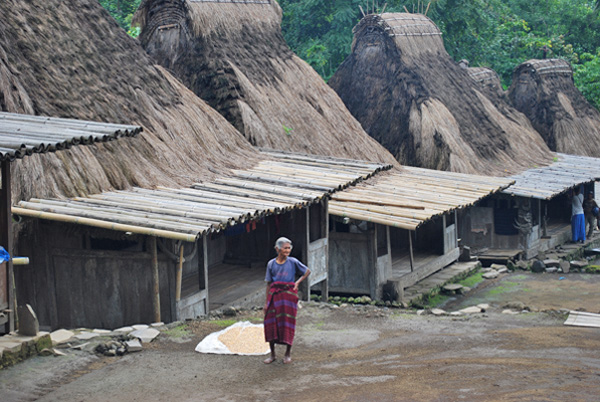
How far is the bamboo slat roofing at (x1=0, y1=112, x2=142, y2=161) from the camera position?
7.41 m

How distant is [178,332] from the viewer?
947 centimetres

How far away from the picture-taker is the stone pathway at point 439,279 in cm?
1521

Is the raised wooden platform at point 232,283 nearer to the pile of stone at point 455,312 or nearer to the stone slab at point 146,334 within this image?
the stone slab at point 146,334

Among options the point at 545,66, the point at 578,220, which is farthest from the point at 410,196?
the point at 545,66

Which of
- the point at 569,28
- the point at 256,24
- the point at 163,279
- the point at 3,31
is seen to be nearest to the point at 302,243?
the point at 163,279

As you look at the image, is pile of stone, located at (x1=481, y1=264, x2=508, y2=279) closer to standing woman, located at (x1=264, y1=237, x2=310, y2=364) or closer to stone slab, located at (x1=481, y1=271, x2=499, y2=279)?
stone slab, located at (x1=481, y1=271, x2=499, y2=279)

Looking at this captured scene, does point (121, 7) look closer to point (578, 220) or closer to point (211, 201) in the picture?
point (578, 220)

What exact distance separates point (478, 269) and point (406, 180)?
9.26 feet

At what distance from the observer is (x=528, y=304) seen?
14914 millimetres

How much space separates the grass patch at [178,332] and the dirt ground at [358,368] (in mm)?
11

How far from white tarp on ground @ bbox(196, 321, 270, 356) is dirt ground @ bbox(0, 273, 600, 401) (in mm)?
161

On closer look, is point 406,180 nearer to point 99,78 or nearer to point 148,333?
point 99,78

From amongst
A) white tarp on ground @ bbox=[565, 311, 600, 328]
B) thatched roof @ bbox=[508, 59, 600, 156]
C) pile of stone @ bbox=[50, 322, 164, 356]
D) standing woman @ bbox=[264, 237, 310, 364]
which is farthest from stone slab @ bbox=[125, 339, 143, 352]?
thatched roof @ bbox=[508, 59, 600, 156]

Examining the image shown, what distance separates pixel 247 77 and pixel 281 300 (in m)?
10.2
